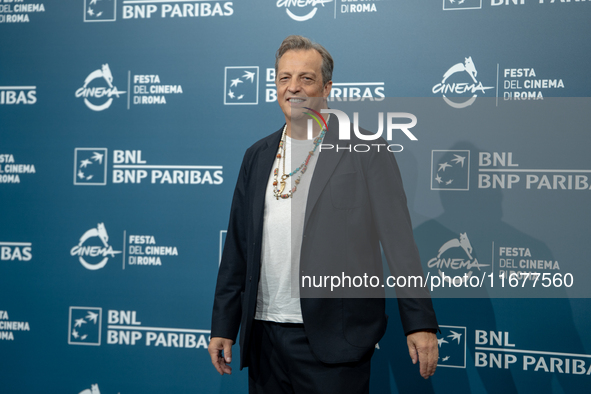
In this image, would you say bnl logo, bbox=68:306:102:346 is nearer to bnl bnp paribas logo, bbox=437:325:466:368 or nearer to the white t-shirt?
the white t-shirt

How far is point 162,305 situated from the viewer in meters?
2.53

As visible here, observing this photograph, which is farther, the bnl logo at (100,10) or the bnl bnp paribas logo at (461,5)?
the bnl logo at (100,10)

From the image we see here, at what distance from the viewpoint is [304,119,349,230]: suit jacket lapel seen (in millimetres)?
1601

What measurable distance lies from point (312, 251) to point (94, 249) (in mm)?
1489

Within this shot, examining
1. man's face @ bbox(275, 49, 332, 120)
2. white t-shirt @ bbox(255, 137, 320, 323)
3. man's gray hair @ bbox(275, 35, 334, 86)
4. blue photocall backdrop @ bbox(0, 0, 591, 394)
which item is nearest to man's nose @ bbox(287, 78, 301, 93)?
man's face @ bbox(275, 49, 332, 120)

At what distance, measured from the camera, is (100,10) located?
261 centimetres

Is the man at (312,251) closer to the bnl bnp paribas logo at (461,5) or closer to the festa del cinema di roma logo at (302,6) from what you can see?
the festa del cinema di roma logo at (302,6)

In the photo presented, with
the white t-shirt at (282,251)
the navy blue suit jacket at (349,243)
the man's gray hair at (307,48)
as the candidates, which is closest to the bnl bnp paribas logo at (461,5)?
the man's gray hair at (307,48)

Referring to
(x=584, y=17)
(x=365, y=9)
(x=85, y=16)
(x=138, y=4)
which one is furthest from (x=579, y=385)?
(x=85, y=16)

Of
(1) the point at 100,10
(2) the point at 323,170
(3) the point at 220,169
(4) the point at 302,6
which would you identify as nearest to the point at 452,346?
(2) the point at 323,170

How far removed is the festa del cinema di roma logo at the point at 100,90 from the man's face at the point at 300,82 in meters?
1.23

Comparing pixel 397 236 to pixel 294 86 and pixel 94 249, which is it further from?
pixel 94 249

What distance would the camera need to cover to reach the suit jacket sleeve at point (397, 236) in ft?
4.92

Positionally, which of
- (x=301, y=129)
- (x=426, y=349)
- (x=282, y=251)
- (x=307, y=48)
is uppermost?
(x=307, y=48)
